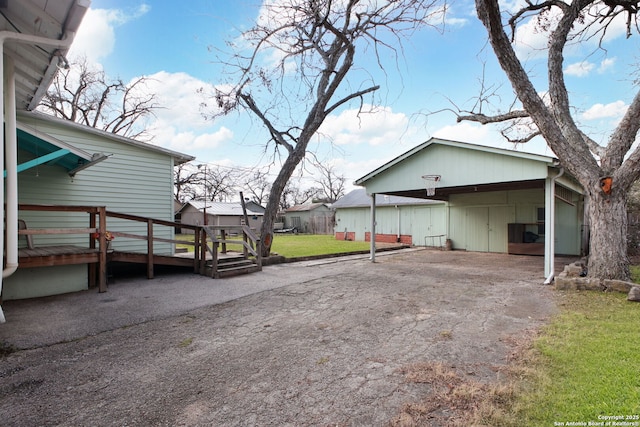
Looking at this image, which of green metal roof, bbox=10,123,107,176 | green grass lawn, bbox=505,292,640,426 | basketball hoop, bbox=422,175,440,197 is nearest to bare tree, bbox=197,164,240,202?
green metal roof, bbox=10,123,107,176

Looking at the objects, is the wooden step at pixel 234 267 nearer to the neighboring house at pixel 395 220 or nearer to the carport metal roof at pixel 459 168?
the carport metal roof at pixel 459 168

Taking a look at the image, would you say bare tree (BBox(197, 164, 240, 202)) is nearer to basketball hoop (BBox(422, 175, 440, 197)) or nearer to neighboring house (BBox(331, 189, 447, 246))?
neighboring house (BBox(331, 189, 447, 246))

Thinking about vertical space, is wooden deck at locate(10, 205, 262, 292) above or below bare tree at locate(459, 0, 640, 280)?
below

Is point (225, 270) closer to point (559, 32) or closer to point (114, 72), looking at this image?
point (559, 32)

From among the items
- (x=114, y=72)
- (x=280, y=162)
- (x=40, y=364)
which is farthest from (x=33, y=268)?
(x=114, y=72)

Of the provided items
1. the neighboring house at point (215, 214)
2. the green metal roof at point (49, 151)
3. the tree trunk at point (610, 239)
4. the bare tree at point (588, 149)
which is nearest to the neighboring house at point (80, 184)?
the green metal roof at point (49, 151)

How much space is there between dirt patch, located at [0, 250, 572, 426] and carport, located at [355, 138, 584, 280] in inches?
140

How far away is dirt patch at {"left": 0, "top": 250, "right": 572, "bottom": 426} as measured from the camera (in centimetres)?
234

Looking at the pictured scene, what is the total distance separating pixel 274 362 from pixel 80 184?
7387 mm

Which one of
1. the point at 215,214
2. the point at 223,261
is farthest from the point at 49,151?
the point at 215,214

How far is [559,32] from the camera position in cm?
749

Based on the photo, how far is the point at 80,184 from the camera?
7.68 metres

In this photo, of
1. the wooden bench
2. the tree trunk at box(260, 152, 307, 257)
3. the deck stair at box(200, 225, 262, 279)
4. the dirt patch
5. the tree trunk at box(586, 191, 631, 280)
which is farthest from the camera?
the tree trunk at box(260, 152, 307, 257)

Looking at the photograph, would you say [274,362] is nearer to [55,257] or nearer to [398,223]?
[55,257]
